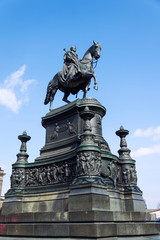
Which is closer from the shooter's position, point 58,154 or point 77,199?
point 77,199

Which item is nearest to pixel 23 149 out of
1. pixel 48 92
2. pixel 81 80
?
pixel 48 92

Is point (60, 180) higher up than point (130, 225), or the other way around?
point (60, 180)

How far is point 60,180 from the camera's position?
39.7 feet

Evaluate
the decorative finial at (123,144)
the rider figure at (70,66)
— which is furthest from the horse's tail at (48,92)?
the decorative finial at (123,144)

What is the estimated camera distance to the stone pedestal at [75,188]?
8.96 meters

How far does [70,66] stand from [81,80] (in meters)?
1.35

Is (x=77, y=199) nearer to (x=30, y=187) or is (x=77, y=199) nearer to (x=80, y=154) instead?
(x=80, y=154)

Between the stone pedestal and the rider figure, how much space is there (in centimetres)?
225

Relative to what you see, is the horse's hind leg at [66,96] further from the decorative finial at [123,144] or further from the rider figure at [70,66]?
the decorative finial at [123,144]

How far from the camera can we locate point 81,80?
15.3 m

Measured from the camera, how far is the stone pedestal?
8.96m

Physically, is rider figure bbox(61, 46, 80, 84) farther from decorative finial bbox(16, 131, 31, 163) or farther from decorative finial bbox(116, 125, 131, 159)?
decorative finial bbox(116, 125, 131, 159)

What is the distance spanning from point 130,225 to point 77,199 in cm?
228

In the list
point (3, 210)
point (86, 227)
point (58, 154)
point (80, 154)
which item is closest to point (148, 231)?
point (86, 227)
